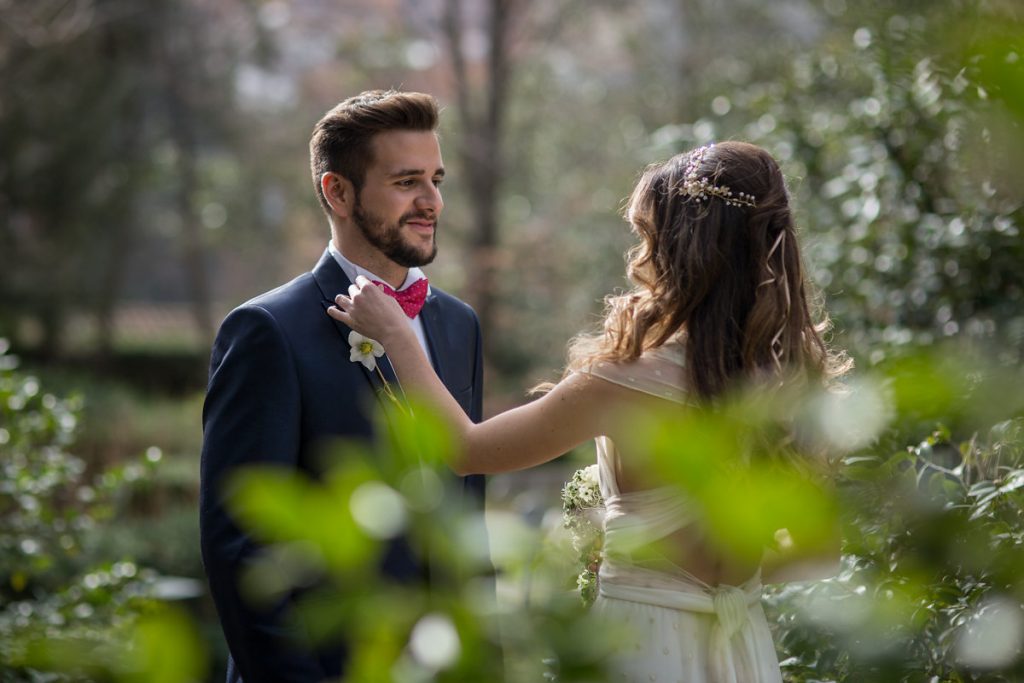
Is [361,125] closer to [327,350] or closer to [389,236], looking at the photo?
[389,236]

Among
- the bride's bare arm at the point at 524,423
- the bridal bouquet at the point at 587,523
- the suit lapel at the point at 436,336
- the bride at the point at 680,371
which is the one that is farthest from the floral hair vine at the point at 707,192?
the suit lapel at the point at 436,336

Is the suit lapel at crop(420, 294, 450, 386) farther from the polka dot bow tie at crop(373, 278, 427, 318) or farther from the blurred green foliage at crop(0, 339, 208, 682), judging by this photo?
the blurred green foliage at crop(0, 339, 208, 682)

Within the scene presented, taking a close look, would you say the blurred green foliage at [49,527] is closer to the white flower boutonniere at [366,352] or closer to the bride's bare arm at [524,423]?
the white flower boutonniere at [366,352]

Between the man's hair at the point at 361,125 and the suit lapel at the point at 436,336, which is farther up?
the man's hair at the point at 361,125

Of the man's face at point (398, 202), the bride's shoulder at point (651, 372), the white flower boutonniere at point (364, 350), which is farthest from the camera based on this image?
the man's face at point (398, 202)

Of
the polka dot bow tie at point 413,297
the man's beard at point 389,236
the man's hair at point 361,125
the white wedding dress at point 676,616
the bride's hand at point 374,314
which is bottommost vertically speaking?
the white wedding dress at point 676,616

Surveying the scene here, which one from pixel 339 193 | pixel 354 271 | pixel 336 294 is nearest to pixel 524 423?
pixel 336 294

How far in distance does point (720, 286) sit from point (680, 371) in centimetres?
19

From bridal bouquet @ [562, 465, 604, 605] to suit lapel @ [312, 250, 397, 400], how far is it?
0.50 metres

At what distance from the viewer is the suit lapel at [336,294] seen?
2666 millimetres

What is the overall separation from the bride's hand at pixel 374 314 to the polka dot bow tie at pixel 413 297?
0.42 metres

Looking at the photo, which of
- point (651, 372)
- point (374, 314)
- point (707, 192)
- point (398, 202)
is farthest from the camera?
point (398, 202)

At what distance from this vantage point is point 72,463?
4961 mm

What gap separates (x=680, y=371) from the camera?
6.97 feet
